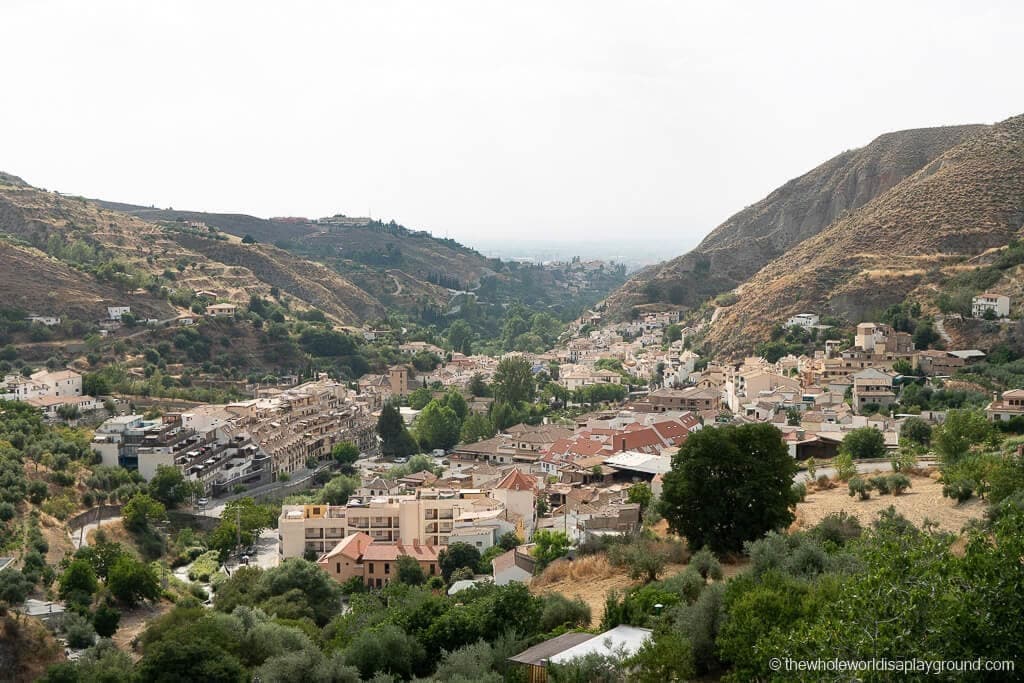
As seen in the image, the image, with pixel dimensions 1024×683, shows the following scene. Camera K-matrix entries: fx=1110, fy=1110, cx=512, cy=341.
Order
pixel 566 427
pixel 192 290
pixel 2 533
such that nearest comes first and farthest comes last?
pixel 2 533, pixel 566 427, pixel 192 290

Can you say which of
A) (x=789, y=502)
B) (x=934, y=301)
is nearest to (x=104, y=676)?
(x=789, y=502)

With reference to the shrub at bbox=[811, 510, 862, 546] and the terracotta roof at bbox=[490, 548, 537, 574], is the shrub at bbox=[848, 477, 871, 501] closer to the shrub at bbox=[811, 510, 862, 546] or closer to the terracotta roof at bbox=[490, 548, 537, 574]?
the shrub at bbox=[811, 510, 862, 546]

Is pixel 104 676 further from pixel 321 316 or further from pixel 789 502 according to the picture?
pixel 321 316

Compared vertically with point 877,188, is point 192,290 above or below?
below

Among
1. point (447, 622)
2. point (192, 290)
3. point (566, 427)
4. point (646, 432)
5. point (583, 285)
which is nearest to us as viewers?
point (447, 622)

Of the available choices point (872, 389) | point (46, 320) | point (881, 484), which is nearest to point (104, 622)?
point (881, 484)

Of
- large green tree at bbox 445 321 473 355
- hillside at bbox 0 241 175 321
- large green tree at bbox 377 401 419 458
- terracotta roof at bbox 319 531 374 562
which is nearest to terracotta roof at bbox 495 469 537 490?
terracotta roof at bbox 319 531 374 562

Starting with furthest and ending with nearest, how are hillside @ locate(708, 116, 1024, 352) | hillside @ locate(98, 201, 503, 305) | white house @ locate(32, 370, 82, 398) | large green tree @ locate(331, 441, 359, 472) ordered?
hillside @ locate(98, 201, 503, 305), hillside @ locate(708, 116, 1024, 352), white house @ locate(32, 370, 82, 398), large green tree @ locate(331, 441, 359, 472)
